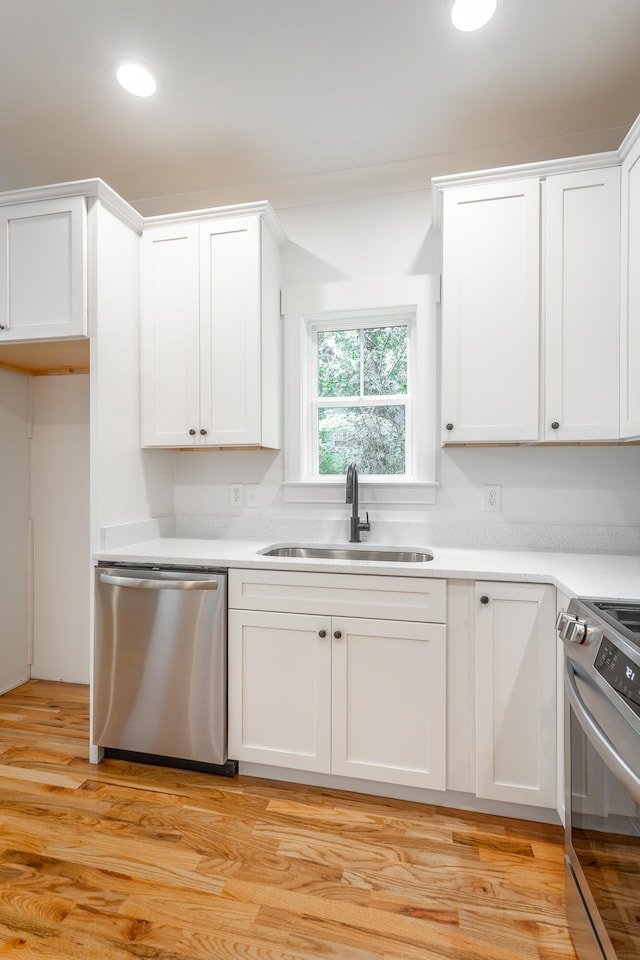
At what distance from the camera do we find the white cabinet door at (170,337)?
239cm

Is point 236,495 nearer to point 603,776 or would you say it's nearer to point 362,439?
point 362,439

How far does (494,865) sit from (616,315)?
1.99 metres

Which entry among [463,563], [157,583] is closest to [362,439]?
[463,563]

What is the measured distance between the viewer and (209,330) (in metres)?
2.37

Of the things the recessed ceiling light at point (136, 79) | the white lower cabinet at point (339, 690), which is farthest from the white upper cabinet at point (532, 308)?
the recessed ceiling light at point (136, 79)

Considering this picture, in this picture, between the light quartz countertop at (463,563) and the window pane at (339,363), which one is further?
the window pane at (339,363)

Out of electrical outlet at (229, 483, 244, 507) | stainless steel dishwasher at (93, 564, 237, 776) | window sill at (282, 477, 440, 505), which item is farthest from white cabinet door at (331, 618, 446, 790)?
electrical outlet at (229, 483, 244, 507)

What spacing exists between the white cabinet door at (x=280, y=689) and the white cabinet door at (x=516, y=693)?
22.8 inches

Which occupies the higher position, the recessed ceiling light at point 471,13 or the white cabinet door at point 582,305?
the recessed ceiling light at point 471,13

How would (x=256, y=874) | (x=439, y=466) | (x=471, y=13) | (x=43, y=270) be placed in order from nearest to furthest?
(x=256, y=874) → (x=471, y=13) → (x=43, y=270) → (x=439, y=466)

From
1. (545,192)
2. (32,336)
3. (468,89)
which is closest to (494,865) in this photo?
(545,192)

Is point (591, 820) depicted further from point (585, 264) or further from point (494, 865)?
point (585, 264)

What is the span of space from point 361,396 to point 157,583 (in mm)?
1389

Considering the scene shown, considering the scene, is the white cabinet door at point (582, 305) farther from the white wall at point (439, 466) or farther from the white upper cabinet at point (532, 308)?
the white wall at point (439, 466)
